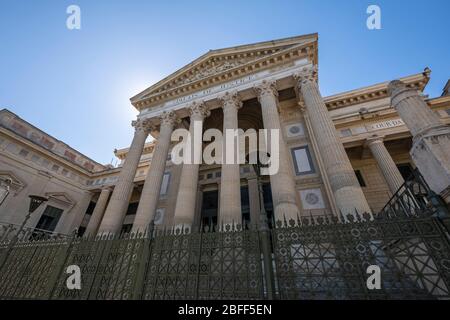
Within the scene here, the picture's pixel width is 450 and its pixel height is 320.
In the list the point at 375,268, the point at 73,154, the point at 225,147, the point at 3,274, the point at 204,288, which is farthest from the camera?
the point at 73,154

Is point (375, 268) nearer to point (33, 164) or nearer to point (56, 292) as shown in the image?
point (56, 292)

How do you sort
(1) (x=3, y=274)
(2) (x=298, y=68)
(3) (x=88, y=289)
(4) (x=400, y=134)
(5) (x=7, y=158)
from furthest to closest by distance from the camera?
(5) (x=7, y=158) → (4) (x=400, y=134) → (2) (x=298, y=68) → (1) (x=3, y=274) → (3) (x=88, y=289)

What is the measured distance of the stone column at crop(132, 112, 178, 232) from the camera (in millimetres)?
9664

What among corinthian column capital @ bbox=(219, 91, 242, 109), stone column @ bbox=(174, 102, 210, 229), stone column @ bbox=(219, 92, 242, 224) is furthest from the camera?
corinthian column capital @ bbox=(219, 91, 242, 109)

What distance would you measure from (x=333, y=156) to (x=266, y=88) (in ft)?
18.6

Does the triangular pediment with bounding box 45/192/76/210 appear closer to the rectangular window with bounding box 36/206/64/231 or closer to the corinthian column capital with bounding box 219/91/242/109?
the rectangular window with bounding box 36/206/64/231

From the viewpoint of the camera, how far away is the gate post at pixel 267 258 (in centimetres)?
373

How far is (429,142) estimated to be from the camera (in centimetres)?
336

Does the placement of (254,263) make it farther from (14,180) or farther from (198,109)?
(14,180)

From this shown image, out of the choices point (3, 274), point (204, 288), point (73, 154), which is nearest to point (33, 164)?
point (73, 154)

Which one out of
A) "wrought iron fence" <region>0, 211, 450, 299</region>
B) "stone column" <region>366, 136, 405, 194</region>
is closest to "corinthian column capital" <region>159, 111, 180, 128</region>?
"wrought iron fence" <region>0, 211, 450, 299</region>

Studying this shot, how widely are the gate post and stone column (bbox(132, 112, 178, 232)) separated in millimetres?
5899

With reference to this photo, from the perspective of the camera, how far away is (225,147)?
10.2 m
